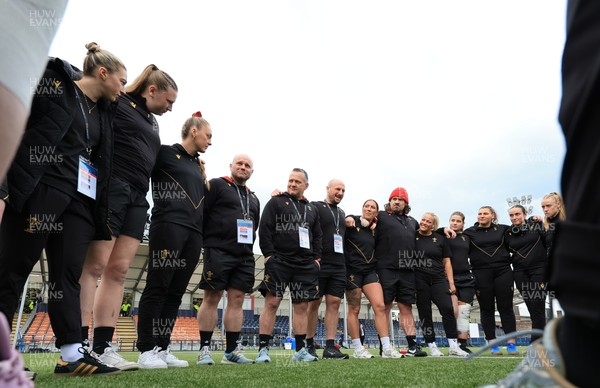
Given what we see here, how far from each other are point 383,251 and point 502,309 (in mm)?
1871

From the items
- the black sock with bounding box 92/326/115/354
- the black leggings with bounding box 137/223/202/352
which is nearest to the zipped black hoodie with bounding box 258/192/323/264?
the black leggings with bounding box 137/223/202/352

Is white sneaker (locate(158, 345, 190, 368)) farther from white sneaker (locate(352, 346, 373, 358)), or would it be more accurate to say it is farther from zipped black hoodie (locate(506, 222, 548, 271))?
zipped black hoodie (locate(506, 222, 548, 271))

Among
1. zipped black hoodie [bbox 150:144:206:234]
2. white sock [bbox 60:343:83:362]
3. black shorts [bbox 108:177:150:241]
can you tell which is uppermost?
zipped black hoodie [bbox 150:144:206:234]


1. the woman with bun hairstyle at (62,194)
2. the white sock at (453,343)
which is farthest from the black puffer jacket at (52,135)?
the white sock at (453,343)

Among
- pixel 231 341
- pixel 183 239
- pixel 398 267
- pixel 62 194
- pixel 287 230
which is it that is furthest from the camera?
pixel 398 267

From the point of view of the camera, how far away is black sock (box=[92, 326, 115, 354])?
3.06 meters

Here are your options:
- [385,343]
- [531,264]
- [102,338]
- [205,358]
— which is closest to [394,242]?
[385,343]

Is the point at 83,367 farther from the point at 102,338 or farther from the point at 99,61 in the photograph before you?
the point at 99,61

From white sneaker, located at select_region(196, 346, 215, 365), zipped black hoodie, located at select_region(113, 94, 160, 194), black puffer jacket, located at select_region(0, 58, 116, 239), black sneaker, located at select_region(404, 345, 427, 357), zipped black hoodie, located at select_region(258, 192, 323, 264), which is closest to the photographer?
black puffer jacket, located at select_region(0, 58, 116, 239)

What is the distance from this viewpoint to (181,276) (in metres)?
3.96

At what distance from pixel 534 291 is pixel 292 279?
3.59 meters

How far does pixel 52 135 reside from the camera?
240 cm

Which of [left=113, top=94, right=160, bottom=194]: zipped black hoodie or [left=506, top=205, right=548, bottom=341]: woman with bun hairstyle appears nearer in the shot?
[left=113, top=94, right=160, bottom=194]: zipped black hoodie

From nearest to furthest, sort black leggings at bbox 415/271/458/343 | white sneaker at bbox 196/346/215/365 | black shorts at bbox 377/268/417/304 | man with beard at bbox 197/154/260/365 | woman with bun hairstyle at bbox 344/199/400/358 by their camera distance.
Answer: white sneaker at bbox 196/346/215/365 → man with beard at bbox 197/154/260/365 → woman with bun hairstyle at bbox 344/199/400/358 → black shorts at bbox 377/268/417/304 → black leggings at bbox 415/271/458/343
